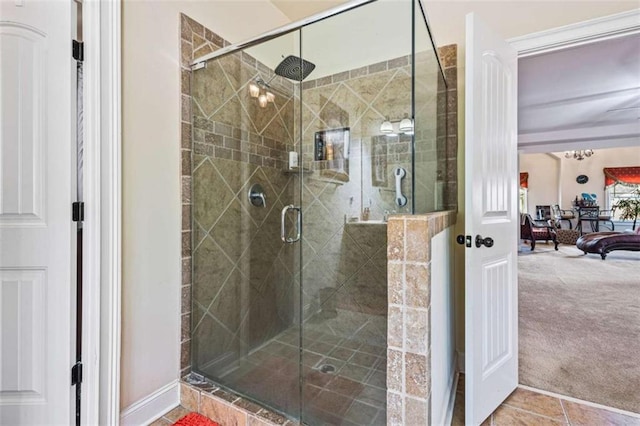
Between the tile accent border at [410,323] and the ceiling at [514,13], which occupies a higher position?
the ceiling at [514,13]

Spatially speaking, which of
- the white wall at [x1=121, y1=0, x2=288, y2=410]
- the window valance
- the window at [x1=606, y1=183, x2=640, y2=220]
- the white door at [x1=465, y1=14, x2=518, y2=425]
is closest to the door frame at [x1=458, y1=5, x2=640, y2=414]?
the white door at [x1=465, y1=14, x2=518, y2=425]

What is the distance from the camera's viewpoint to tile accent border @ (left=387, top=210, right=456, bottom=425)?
1103mm

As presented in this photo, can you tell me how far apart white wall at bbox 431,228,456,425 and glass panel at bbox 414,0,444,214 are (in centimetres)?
22

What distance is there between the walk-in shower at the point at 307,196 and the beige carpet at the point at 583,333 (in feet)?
4.07

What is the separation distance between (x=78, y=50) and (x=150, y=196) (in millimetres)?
705

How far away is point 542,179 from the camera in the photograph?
33.3 feet

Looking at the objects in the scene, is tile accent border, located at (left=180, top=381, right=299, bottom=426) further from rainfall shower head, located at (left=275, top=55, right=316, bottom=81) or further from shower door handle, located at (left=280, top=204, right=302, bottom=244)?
rainfall shower head, located at (left=275, top=55, right=316, bottom=81)

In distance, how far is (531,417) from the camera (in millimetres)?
1595

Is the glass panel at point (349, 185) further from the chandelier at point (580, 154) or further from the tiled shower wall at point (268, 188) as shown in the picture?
the chandelier at point (580, 154)

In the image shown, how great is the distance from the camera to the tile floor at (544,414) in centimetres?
156

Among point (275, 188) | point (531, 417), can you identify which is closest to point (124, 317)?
point (275, 188)

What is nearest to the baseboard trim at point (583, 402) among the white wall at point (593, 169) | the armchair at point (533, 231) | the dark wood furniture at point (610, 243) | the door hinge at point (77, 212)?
the door hinge at point (77, 212)

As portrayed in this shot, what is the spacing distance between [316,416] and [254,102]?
1941 mm

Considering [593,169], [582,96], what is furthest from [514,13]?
[593,169]
